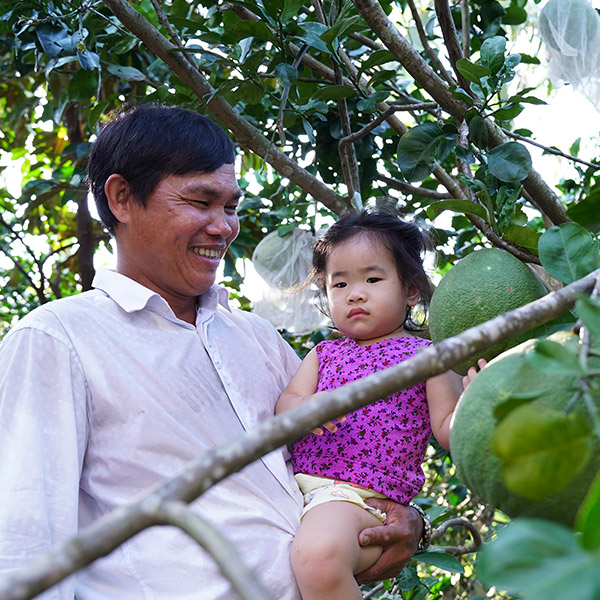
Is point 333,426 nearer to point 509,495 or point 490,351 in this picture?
point 490,351

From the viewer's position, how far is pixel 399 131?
2.48 meters

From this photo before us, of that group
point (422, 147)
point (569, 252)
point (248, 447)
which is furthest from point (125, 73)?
point (248, 447)

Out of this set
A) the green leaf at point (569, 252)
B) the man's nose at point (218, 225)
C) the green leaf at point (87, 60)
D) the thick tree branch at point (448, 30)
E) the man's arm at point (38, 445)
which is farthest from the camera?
the green leaf at point (87, 60)

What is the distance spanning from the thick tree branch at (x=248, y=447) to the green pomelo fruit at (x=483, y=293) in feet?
1.35

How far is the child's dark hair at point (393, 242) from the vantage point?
204 centimetres

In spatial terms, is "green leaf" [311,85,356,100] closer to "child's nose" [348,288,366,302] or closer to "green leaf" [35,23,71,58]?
"child's nose" [348,288,366,302]

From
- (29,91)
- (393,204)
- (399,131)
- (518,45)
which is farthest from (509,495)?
(29,91)

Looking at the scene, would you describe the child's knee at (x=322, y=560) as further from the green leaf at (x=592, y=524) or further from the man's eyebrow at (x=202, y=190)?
the green leaf at (x=592, y=524)

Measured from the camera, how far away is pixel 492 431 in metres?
0.77

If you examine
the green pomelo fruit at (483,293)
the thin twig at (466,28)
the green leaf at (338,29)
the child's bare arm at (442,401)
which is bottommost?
the child's bare arm at (442,401)

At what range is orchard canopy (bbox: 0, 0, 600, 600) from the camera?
105 cm

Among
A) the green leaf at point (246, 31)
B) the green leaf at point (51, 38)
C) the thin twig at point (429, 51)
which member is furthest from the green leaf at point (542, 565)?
the green leaf at point (51, 38)

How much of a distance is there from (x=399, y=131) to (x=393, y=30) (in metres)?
0.75

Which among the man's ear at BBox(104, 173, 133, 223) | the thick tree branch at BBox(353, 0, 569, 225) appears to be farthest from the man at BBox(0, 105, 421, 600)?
the thick tree branch at BBox(353, 0, 569, 225)
